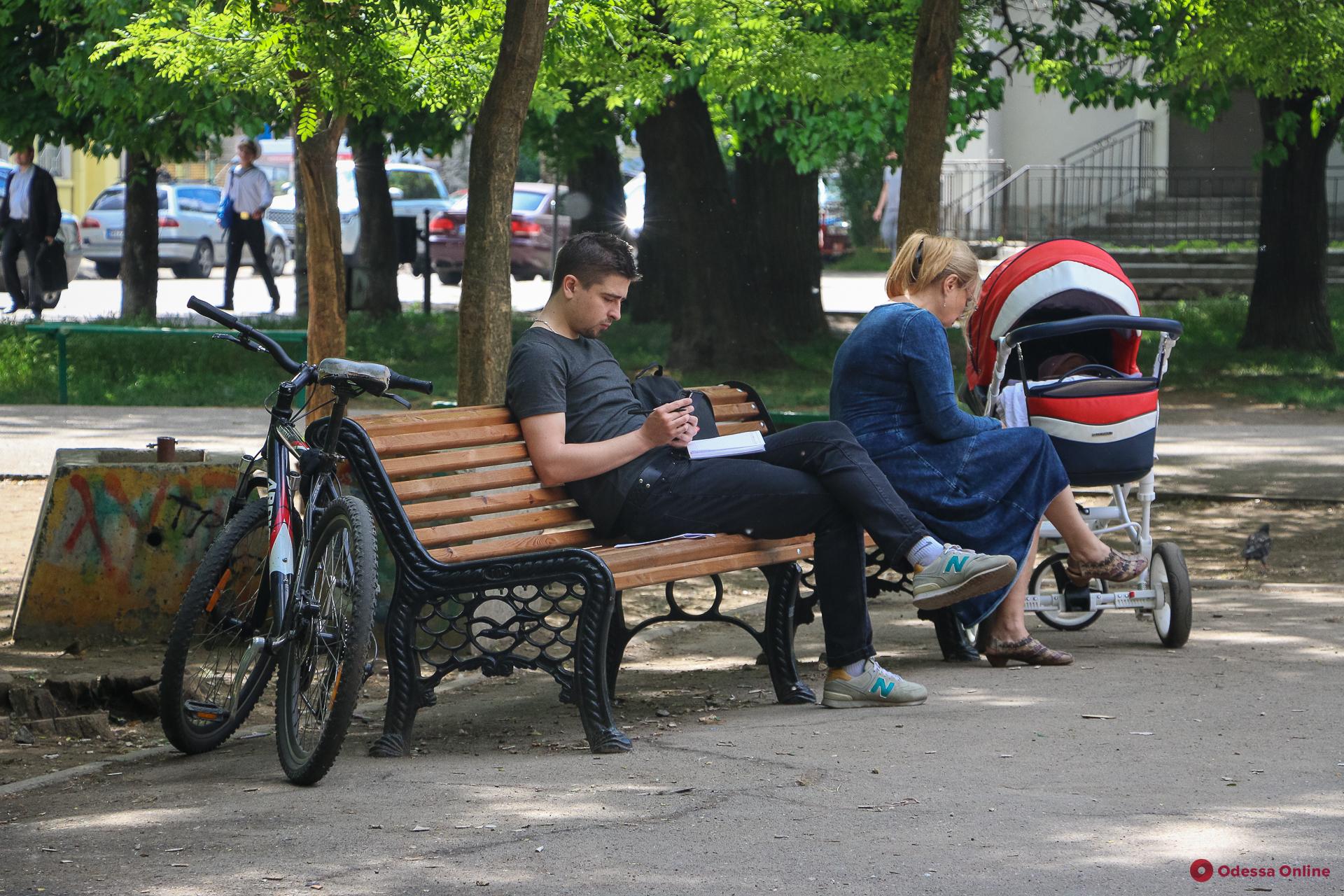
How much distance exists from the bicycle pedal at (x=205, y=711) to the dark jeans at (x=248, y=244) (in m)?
16.2

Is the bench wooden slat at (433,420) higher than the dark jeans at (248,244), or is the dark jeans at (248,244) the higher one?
the dark jeans at (248,244)

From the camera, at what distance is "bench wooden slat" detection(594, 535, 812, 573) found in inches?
212

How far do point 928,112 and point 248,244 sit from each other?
14578 mm

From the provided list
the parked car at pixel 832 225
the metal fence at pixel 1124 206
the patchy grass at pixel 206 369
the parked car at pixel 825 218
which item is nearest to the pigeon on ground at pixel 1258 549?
the patchy grass at pixel 206 369

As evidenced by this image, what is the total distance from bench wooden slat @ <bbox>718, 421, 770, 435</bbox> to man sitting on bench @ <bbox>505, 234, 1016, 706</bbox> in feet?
2.69

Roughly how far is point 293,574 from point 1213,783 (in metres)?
2.58

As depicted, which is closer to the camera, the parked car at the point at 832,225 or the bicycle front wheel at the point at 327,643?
the bicycle front wheel at the point at 327,643

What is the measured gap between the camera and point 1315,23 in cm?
1009

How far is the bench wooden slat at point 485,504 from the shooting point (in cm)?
539

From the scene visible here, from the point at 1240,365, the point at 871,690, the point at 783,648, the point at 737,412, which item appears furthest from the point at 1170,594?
the point at 1240,365

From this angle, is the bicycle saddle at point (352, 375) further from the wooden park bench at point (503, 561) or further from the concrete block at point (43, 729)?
the concrete block at point (43, 729)

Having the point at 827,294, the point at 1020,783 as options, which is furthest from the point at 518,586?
the point at 827,294

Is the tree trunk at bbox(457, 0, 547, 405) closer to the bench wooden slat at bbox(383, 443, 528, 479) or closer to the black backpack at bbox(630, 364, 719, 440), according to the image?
the black backpack at bbox(630, 364, 719, 440)

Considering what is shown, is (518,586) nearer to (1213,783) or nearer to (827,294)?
(1213,783)
